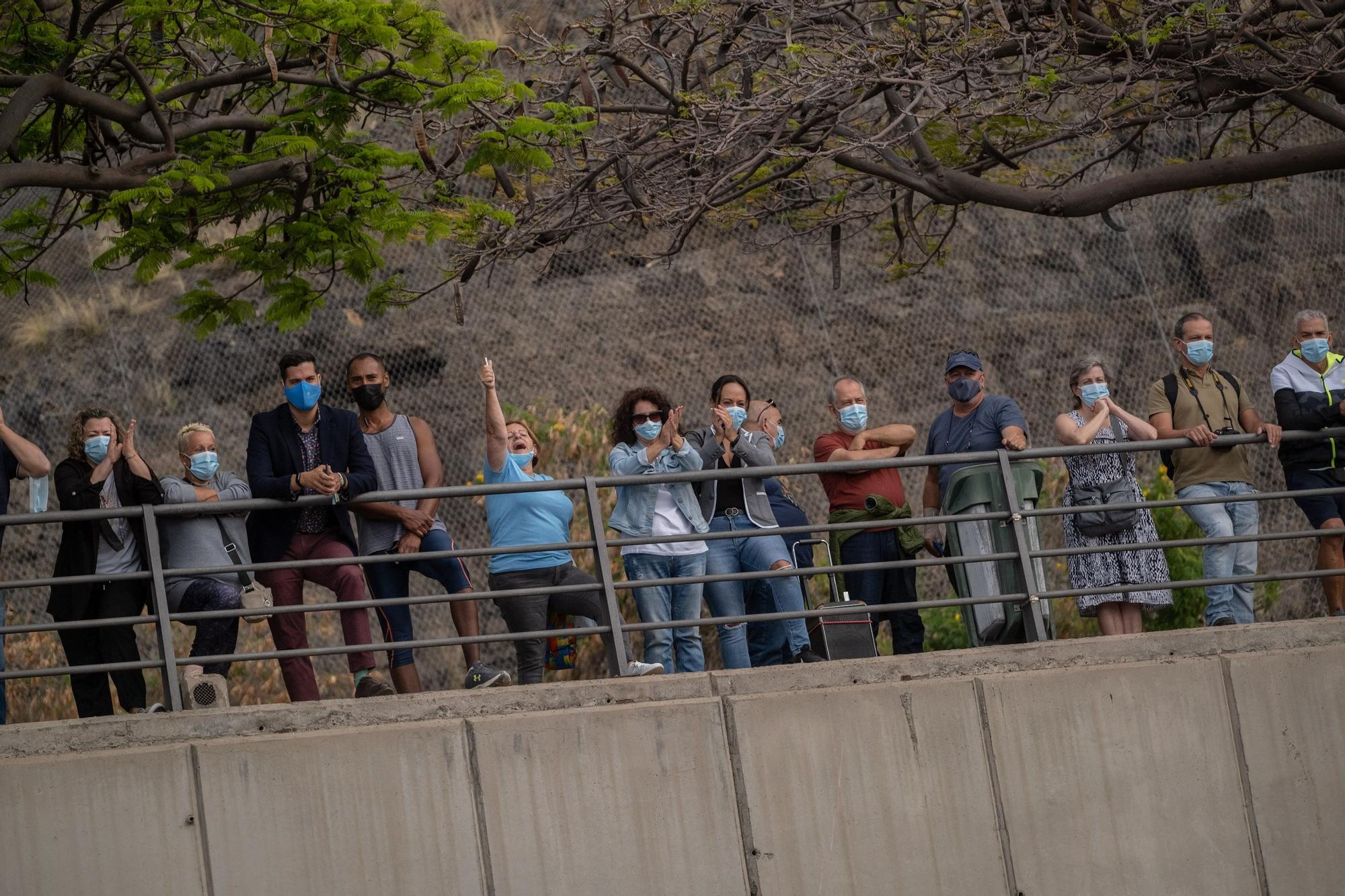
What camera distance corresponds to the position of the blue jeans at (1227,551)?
8180 millimetres

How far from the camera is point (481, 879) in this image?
6.68 m

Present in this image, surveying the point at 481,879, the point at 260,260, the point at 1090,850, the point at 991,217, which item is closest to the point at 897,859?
the point at 1090,850

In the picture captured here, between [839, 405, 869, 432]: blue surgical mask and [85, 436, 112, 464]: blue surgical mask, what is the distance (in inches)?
152

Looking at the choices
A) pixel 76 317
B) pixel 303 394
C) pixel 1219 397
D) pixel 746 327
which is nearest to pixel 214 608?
pixel 303 394

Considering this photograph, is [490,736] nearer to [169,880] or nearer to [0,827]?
[169,880]

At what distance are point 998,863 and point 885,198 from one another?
6.34 meters

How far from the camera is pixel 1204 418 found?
8453 millimetres

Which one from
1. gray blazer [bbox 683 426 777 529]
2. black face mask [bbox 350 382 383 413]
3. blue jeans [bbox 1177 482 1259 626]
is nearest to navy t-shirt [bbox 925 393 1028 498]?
gray blazer [bbox 683 426 777 529]

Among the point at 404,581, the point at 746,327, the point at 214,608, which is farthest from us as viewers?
the point at 746,327

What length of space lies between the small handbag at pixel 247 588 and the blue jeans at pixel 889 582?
9.99 feet

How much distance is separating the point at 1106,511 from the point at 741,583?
1.93 metres

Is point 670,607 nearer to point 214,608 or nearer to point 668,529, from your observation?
point 668,529

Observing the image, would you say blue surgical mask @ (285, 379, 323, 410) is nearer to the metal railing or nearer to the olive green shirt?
the metal railing

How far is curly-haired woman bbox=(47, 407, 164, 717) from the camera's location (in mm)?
7340
